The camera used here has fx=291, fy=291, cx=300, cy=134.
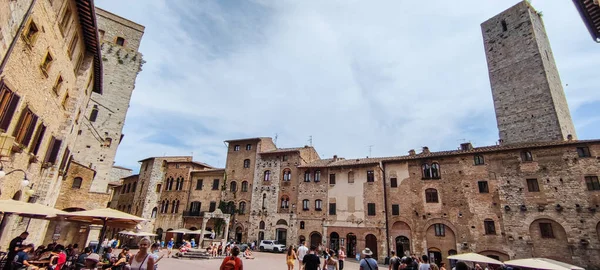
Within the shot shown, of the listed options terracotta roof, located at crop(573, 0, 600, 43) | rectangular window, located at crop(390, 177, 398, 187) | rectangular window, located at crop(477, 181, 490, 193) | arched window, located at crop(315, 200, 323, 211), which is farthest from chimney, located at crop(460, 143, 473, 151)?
terracotta roof, located at crop(573, 0, 600, 43)

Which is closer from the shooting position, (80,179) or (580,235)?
(580,235)

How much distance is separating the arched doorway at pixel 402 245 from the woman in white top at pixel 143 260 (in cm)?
2426

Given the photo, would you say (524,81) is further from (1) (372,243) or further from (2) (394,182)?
(1) (372,243)

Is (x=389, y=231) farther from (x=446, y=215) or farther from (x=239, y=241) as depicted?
(x=239, y=241)

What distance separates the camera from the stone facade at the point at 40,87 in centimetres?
891

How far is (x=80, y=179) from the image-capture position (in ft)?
74.7

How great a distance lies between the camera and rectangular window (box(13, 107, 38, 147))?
10.1 metres

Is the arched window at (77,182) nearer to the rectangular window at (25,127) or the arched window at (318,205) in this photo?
the rectangular window at (25,127)

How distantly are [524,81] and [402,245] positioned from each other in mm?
20233

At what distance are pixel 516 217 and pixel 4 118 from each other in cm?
2961

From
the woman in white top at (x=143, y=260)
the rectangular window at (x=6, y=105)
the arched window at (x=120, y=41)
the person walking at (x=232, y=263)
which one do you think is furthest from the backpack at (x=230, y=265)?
the arched window at (x=120, y=41)

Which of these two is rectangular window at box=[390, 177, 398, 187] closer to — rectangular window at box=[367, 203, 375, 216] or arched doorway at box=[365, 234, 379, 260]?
rectangular window at box=[367, 203, 375, 216]

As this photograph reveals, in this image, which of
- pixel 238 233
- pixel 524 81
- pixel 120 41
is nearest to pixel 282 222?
pixel 238 233

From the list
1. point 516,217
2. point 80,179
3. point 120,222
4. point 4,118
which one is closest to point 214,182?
point 80,179
